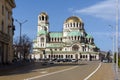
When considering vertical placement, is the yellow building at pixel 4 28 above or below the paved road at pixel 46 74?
above

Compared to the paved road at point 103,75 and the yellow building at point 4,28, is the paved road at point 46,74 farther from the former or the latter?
the yellow building at point 4,28

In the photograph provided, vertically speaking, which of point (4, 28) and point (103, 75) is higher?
point (4, 28)

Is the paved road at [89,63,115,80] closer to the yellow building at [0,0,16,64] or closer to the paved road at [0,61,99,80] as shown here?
the paved road at [0,61,99,80]

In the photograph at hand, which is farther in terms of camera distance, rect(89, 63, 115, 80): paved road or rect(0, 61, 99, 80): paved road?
rect(89, 63, 115, 80): paved road

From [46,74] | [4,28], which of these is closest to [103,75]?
[46,74]

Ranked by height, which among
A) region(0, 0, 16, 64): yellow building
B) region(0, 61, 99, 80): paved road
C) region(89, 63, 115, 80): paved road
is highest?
region(0, 0, 16, 64): yellow building

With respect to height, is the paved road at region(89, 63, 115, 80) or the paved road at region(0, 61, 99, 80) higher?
the paved road at region(0, 61, 99, 80)

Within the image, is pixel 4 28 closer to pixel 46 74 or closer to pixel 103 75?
pixel 46 74

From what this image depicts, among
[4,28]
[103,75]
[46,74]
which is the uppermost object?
[4,28]

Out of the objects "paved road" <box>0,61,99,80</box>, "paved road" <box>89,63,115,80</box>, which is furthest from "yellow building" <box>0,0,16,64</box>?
"paved road" <box>89,63,115,80</box>

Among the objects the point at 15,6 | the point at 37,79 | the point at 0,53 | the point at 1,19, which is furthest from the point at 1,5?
the point at 37,79

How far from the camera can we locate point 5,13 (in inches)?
2938

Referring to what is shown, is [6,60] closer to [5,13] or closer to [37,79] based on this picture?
[5,13]

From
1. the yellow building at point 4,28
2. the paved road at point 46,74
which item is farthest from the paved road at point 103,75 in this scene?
the yellow building at point 4,28
